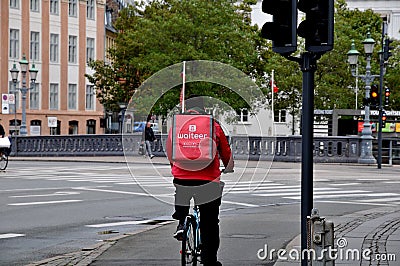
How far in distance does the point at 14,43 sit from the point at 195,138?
6619 centimetres

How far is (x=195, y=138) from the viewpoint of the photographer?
357 inches

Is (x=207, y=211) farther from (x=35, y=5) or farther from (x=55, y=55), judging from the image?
(x=55, y=55)

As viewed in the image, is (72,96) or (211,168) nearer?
(211,168)

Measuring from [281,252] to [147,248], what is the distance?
180cm

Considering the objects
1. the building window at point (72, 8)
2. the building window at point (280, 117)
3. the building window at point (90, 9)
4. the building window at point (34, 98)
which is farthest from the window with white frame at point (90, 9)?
the building window at point (280, 117)

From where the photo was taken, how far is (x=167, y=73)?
11.5 metres

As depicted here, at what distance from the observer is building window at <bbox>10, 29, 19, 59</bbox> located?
240 feet

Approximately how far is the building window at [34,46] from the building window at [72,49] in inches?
144

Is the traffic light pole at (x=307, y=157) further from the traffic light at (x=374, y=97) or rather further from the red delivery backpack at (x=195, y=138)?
the traffic light at (x=374, y=97)

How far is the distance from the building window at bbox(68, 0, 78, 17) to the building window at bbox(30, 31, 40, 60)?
4251mm

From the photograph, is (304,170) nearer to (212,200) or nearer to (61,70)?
(212,200)

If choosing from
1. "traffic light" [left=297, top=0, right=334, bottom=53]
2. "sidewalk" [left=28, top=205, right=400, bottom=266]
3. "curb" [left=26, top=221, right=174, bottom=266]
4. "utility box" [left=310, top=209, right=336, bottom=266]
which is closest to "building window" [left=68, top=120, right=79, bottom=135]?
"sidewalk" [left=28, top=205, right=400, bottom=266]

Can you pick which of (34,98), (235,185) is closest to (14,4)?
(34,98)

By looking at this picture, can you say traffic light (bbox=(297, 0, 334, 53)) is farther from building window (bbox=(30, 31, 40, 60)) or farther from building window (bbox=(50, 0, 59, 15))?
building window (bbox=(50, 0, 59, 15))
